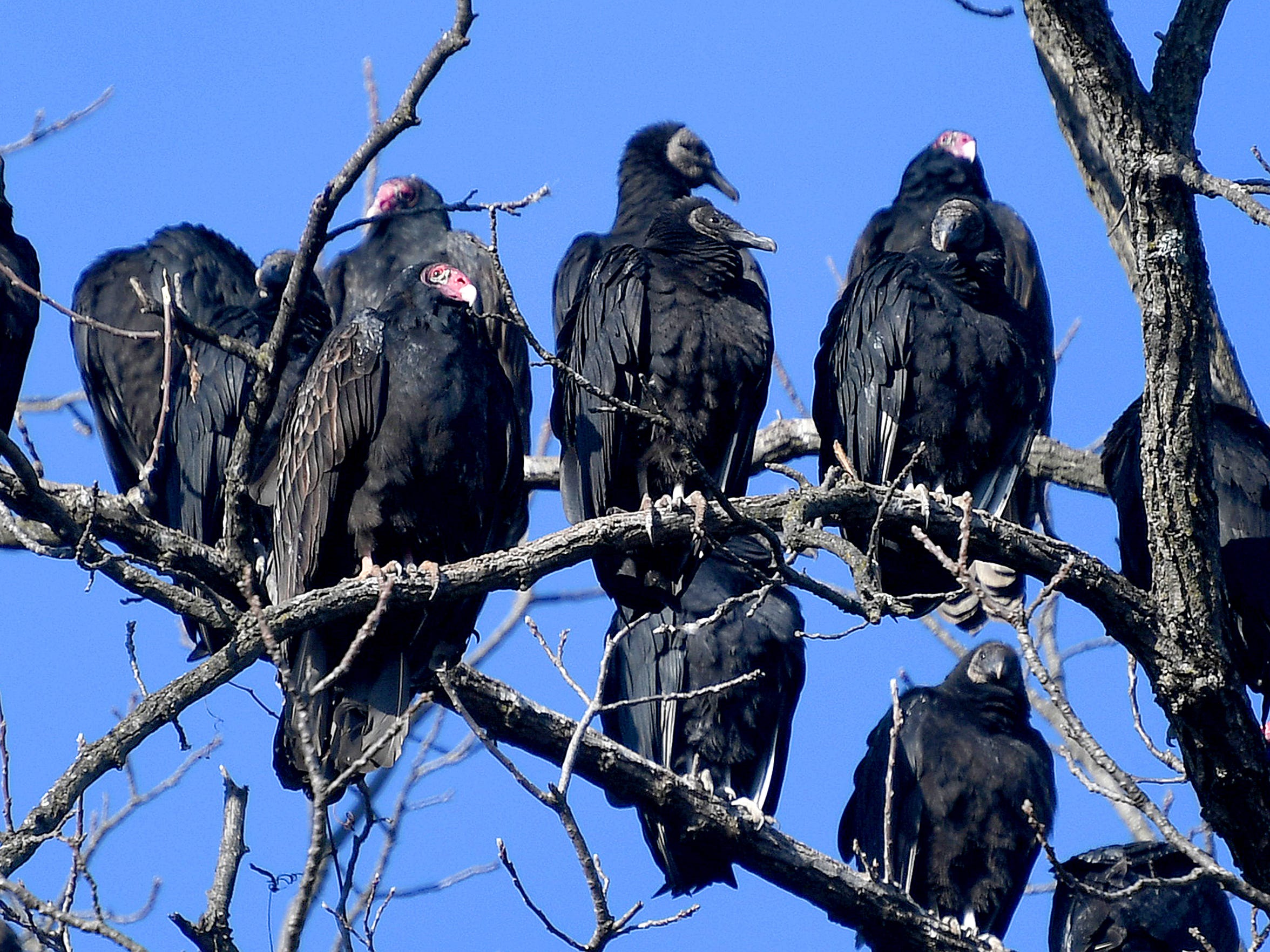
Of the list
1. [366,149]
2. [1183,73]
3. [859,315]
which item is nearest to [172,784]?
[366,149]

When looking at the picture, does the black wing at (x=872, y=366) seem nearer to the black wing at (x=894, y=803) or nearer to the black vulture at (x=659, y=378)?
the black vulture at (x=659, y=378)

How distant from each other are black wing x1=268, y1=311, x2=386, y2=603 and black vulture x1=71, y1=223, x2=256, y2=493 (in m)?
1.31

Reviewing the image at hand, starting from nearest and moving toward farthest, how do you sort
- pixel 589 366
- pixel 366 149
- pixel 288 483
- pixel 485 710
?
1. pixel 366 149
2. pixel 485 710
3. pixel 288 483
4. pixel 589 366

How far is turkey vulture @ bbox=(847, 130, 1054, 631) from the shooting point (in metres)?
6.44

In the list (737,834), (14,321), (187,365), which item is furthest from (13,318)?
(737,834)

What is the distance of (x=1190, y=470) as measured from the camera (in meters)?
4.12

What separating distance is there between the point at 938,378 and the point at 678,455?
2.87 feet

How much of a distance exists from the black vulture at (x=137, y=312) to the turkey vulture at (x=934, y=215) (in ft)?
7.14

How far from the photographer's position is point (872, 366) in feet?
18.0

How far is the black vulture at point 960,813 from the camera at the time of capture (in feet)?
19.3

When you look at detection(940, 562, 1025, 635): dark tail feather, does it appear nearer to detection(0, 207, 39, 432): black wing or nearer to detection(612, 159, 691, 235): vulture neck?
detection(612, 159, 691, 235): vulture neck

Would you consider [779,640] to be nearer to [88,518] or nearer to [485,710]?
[485,710]

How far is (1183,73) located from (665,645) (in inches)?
116

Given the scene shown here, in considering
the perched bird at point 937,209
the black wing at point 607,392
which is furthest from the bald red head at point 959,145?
the black wing at point 607,392
